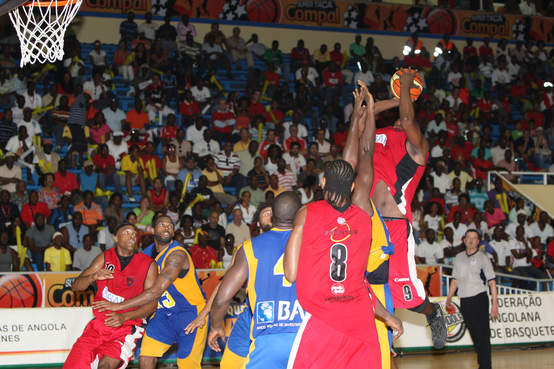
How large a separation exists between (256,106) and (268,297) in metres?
11.9

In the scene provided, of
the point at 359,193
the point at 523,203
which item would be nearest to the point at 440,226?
the point at 523,203

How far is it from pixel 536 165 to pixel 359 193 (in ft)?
46.0

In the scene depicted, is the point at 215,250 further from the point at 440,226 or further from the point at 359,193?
the point at 359,193

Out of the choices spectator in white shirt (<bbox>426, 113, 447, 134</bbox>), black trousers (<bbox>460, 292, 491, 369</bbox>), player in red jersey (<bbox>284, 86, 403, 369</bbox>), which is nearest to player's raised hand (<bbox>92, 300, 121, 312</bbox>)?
player in red jersey (<bbox>284, 86, 403, 369</bbox>)

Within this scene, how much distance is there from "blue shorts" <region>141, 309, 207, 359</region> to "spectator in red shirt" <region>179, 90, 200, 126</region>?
8.89 m

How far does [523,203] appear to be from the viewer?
16.3m

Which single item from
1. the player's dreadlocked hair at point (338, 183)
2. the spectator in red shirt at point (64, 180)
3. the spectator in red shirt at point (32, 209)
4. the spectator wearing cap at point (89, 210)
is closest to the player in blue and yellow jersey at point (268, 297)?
the player's dreadlocked hair at point (338, 183)

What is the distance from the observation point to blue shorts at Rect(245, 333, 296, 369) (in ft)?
17.4

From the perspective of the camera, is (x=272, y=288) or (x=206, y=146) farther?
(x=206, y=146)

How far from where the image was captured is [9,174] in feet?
45.0

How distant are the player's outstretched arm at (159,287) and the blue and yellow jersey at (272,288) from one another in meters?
2.26

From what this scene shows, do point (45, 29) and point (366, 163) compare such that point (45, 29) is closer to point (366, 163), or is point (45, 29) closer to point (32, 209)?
point (366, 163)

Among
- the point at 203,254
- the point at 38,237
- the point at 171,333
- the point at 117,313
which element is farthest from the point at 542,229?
the point at 117,313

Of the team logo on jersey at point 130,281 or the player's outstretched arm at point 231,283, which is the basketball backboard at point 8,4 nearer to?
the team logo on jersey at point 130,281
